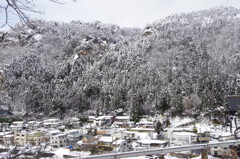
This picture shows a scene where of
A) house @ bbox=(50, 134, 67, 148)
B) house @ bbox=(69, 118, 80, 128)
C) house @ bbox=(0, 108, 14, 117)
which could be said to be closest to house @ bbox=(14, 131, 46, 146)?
house @ bbox=(50, 134, 67, 148)

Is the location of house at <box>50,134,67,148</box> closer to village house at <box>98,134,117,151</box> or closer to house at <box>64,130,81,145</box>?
house at <box>64,130,81,145</box>

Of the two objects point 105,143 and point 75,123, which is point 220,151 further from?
point 75,123

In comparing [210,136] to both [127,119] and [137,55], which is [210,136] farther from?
[137,55]

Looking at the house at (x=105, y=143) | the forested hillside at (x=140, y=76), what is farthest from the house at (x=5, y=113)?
the house at (x=105, y=143)

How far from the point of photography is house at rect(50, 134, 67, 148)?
67.2 ft

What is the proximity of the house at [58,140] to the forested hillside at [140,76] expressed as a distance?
Result: 7355 mm

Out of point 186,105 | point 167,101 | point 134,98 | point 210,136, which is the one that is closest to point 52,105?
point 134,98

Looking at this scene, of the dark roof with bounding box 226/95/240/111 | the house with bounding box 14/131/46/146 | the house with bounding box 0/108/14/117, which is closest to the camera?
the house with bounding box 14/131/46/146

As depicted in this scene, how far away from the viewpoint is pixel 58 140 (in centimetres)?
2056

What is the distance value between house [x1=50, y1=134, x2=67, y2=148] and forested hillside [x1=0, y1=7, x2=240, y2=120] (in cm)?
735

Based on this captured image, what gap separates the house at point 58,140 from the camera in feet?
67.2

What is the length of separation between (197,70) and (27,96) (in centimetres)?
2703

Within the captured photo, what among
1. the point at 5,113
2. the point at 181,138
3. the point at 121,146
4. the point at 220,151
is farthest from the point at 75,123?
the point at 220,151

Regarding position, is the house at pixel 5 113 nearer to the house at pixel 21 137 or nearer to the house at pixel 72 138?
the house at pixel 21 137
